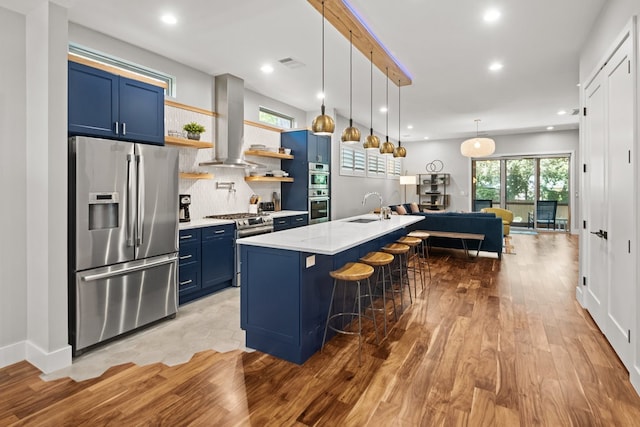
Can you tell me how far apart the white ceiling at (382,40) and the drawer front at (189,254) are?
2398 mm

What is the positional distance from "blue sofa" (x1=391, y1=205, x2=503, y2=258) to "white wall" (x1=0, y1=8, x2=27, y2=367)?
609cm

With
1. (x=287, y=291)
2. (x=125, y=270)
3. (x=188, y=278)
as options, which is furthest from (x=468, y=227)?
(x=125, y=270)

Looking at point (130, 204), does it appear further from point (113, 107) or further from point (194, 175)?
point (194, 175)

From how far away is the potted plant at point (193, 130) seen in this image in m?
4.46

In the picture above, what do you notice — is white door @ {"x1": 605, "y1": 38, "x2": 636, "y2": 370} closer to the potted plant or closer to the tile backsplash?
the potted plant

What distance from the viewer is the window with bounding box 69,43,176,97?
361cm

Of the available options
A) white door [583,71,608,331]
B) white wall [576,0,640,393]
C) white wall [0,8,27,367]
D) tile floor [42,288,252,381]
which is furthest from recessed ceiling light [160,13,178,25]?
white door [583,71,608,331]

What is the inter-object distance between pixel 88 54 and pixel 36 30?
1.20m

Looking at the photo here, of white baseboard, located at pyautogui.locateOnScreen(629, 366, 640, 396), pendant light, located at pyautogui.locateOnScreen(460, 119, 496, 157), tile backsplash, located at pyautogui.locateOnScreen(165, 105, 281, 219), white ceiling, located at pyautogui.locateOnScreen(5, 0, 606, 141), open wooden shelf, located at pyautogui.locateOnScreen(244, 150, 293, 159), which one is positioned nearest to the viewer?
white baseboard, located at pyautogui.locateOnScreen(629, 366, 640, 396)

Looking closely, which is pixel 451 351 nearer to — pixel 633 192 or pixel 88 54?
pixel 633 192

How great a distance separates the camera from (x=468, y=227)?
21.7ft

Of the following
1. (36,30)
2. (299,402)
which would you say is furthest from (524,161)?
(36,30)

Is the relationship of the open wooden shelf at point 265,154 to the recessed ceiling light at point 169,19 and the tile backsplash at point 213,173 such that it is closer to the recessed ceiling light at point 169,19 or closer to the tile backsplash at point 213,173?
the tile backsplash at point 213,173

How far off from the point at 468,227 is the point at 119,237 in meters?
5.94
